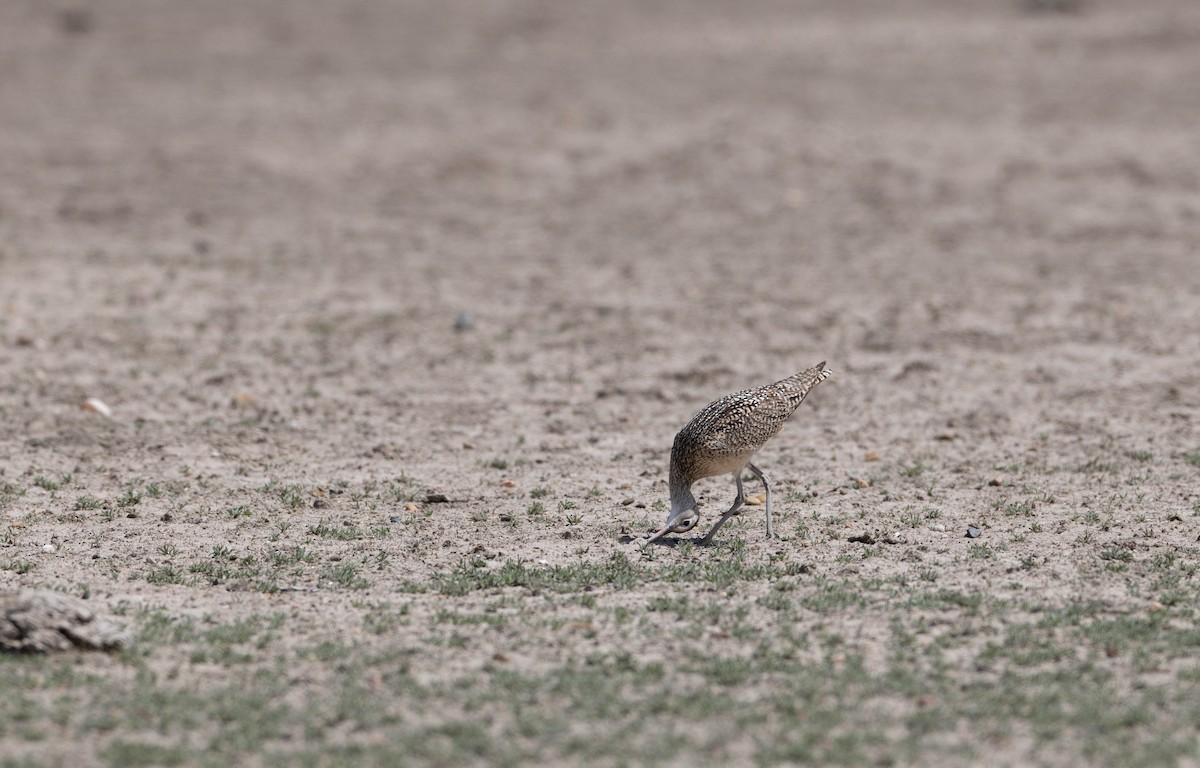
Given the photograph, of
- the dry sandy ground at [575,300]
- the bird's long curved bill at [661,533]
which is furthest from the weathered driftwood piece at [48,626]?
the bird's long curved bill at [661,533]

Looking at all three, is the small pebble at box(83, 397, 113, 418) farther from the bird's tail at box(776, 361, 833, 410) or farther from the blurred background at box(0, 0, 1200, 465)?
the bird's tail at box(776, 361, 833, 410)


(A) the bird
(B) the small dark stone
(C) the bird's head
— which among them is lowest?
(C) the bird's head

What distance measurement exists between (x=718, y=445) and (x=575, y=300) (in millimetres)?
5946

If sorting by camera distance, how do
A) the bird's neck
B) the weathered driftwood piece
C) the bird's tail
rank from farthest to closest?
1. the bird's tail
2. the bird's neck
3. the weathered driftwood piece

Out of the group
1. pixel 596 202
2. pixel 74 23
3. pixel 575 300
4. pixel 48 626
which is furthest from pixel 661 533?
pixel 74 23

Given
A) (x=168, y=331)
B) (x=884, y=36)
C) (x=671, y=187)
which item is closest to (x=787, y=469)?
(x=168, y=331)

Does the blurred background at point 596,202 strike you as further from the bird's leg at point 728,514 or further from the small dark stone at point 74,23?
the bird's leg at point 728,514

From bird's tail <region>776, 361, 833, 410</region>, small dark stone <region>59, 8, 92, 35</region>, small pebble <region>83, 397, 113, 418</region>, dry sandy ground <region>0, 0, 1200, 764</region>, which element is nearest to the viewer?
dry sandy ground <region>0, 0, 1200, 764</region>

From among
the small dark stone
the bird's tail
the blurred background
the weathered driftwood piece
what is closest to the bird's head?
the bird's tail

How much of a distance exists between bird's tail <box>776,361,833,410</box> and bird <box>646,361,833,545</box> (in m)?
0.14

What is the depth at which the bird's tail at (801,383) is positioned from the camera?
8.85 m

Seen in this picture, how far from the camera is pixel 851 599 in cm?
773

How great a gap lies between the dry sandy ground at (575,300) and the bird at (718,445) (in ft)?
0.88

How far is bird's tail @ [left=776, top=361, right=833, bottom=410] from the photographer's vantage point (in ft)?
29.0
